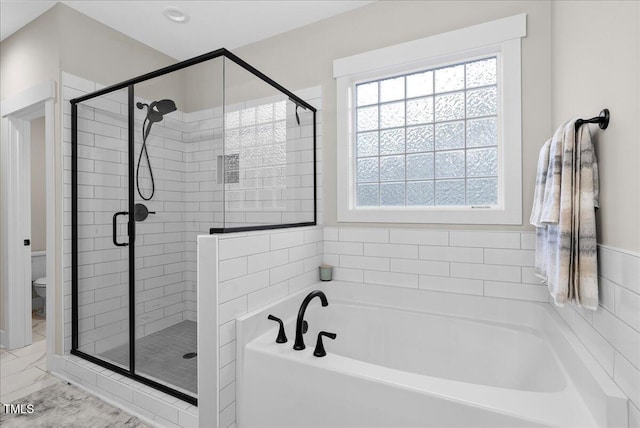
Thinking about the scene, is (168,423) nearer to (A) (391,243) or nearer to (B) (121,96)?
(A) (391,243)

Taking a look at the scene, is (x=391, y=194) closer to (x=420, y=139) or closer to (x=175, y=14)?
(x=420, y=139)

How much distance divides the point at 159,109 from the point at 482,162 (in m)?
2.08

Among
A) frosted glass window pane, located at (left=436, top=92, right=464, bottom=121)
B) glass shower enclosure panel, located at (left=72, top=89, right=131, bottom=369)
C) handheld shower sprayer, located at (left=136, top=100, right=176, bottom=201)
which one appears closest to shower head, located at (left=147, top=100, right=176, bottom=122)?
handheld shower sprayer, located at (left=136, top=100, right=176, bottom=201)

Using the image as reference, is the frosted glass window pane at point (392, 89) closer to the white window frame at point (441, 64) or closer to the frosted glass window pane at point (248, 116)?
the white window frame at point (441, 64)

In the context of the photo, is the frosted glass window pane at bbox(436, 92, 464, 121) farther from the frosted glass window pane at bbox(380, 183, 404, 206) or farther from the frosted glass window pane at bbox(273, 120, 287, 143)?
the frosted glass window pane at bbox(273, 120, 287, 143)

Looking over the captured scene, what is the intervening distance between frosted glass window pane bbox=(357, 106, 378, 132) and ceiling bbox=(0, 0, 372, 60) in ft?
2.52

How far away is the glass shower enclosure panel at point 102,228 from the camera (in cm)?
214

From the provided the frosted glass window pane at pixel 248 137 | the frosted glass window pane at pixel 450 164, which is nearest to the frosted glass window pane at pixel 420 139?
the frosted glass window pane at pixel 450 164

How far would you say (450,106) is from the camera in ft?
7.25

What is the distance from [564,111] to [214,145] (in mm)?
1822

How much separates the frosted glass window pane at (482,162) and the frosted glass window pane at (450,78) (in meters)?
0.46

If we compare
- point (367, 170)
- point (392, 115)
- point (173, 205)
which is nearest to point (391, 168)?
point (367, 170)

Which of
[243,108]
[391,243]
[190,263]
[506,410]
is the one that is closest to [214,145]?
[243,108]

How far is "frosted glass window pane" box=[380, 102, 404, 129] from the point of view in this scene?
238cm
